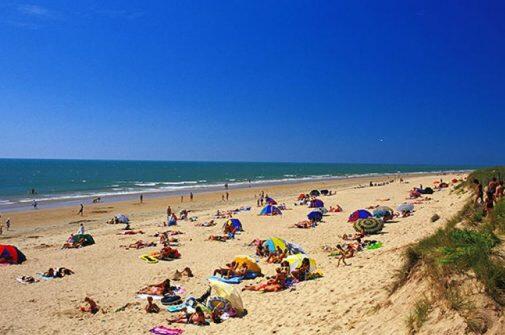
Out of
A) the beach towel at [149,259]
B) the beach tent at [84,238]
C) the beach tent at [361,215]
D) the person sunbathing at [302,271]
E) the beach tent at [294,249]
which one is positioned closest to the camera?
the person sunbathing at [302,271]

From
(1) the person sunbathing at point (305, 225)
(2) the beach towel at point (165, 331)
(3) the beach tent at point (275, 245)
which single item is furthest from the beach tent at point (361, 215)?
(2) the beach towel at point (165, 331)

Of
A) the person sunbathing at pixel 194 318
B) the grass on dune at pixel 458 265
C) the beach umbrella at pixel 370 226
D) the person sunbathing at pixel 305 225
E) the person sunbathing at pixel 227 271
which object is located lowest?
the person sunbathing at pixel 194 318

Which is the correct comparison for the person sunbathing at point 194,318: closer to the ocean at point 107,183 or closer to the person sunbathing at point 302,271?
the person sunbathing at point 302,271

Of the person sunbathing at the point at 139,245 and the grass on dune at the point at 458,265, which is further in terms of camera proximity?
the person sunbathing at the point at 139,245

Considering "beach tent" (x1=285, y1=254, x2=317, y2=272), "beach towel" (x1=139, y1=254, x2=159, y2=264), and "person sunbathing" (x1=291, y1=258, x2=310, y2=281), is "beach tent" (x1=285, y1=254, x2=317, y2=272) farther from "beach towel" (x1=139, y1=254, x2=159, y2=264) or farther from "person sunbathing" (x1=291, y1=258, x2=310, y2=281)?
"beach towel" (x1=139, y1=254, x2=159, y2=264)

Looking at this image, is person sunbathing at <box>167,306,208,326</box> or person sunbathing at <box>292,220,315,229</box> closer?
person sunbathing at <box>167,306,208,326</box>

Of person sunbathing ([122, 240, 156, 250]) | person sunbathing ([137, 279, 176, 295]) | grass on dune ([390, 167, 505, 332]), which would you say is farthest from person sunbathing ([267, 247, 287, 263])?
grass on dune ([390, 167, 505, 332])

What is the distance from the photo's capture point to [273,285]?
11164 millimetres

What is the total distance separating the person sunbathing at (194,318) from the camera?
9.32 metres

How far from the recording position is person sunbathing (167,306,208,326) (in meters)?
9.32

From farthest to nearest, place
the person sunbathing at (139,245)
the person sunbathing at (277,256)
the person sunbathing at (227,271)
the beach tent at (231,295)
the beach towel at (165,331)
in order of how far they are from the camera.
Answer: the person sunbathing at (139,245)
the person sunbathing at (277,256)
the person sunbathing at (227,271)
the beach tent at (231,295)
the beach towel at (165,331)

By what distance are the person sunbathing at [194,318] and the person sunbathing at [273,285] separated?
2.20 meters

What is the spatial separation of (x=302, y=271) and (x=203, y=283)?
3.36 metres

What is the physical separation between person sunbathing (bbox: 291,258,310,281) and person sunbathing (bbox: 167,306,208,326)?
3203 mm
